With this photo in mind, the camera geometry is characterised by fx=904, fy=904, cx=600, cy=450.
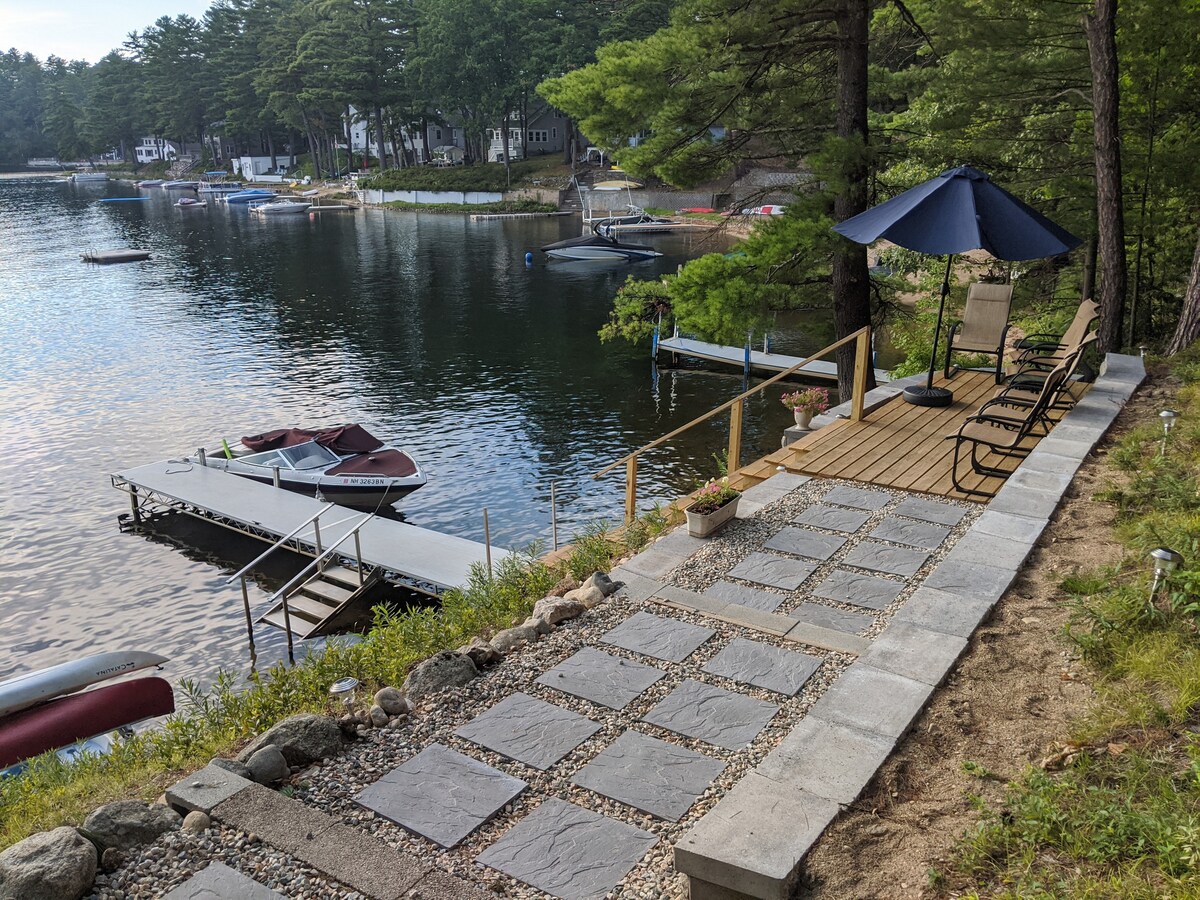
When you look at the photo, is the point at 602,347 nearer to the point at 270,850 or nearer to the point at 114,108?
the point at 270,850

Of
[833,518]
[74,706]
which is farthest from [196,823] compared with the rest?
[74,706]

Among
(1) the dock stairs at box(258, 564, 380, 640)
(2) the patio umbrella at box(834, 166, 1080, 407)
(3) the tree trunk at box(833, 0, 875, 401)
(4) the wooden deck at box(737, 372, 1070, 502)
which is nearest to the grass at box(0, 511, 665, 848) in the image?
(4) the wooden deck at box(737, 372, 1070, 502)

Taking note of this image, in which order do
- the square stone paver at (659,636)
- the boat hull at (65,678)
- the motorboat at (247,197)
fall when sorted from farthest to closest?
1. the motorboat at (247,197)
2. the boat hull at (65,678)
3. the square stone paver at (659,636)

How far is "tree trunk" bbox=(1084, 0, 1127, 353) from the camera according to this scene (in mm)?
11398

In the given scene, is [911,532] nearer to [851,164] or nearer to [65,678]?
[851,164]

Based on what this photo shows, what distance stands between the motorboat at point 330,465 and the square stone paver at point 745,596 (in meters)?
12.9

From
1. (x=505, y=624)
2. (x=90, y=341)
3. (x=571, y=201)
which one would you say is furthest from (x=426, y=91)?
(x=505, y=624)

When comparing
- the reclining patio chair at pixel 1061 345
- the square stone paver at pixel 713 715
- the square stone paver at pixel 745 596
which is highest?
the reclining patio chair at pixel 1061 345

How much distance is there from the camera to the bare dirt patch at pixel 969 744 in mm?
3865

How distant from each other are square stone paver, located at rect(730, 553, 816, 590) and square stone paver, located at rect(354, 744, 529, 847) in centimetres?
285

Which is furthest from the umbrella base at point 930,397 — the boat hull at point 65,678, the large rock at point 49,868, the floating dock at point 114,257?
the floating dock at point 114,257

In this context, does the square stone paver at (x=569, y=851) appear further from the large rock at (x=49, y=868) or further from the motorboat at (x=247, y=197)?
the motorboat at (x=247, y=197)

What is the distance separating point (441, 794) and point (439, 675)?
1.19m

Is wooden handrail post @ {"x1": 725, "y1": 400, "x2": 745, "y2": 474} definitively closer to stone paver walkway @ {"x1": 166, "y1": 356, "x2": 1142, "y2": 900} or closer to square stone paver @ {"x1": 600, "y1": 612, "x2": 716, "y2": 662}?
stone paver walkway @ {"x1": 166, "y1": 356, "x2": 1142, "y2": 900}
